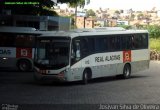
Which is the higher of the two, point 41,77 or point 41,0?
point 41,0

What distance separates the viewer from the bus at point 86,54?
25.7 metres

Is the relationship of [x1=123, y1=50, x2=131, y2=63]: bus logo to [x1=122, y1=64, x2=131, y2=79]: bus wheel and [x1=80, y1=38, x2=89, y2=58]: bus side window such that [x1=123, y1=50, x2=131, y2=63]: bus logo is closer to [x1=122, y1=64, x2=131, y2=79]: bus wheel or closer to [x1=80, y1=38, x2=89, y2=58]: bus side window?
[x1=122, y1=64, x2=131, y2=79]: bus wheel

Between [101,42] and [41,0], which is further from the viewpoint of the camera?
[41,0]

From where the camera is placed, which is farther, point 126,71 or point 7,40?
point 7,40

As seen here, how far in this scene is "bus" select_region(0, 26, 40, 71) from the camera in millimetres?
35094

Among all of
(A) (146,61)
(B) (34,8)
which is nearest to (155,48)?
(B) (34,8)

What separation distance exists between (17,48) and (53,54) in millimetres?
9665

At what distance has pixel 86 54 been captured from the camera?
27000 mm

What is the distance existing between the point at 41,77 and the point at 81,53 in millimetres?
2254

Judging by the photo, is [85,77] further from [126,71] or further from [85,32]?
[126,71]

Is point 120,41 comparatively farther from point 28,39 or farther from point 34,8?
point 34,8

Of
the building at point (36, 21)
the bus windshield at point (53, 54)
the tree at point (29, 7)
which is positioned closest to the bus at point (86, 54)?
the bus windshield at point (53, 54)

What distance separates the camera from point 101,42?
94.4 ft

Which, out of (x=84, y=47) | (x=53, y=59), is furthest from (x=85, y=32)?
(x=53, y=59)
